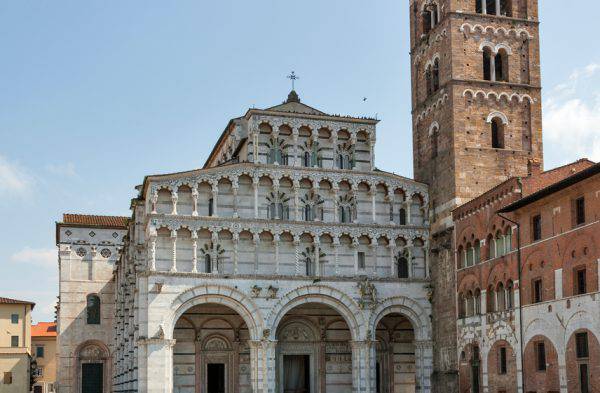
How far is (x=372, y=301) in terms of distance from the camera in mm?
42281

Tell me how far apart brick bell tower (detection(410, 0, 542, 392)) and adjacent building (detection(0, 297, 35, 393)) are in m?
31.5

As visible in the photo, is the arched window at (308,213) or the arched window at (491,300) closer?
the arched window at (491,300)

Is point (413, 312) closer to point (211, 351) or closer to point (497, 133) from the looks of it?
point (497, 133)

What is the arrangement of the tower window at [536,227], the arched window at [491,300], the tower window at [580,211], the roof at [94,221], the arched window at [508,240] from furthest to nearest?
the roof at [94,221], the arched window at [491,300], the arched window at [508,240], the tower window at [536,227], the tower window at [580,211]

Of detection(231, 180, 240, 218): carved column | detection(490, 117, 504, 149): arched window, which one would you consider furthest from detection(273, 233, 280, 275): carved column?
detection(490, 117, 504, 149): arched window

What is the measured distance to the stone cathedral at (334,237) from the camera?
4066 centimetres

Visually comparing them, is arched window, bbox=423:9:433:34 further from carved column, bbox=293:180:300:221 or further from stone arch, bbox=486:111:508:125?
carved column, bbox=293:180:300:221

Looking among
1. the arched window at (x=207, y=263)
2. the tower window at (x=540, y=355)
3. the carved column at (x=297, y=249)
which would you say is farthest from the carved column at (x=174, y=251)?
the tower window at (x=540, y=355)

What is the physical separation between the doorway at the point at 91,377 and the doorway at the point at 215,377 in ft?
59.3

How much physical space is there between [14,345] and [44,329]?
2566cm

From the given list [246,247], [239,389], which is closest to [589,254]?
[246,247]

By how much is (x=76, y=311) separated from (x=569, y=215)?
122ft

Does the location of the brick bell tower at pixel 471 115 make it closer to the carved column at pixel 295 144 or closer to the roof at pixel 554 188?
the roof at pixel 554 188

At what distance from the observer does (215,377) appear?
44.0 meters
